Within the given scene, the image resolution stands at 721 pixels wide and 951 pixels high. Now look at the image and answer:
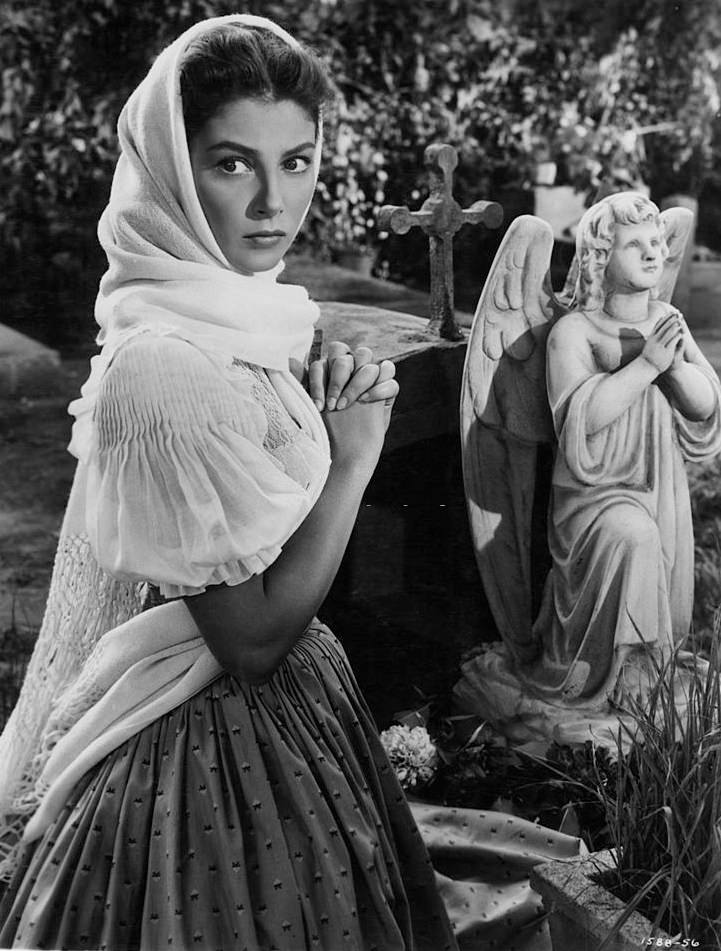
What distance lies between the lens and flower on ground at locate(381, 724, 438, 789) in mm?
2514

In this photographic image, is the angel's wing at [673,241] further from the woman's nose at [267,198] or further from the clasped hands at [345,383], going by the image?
the woman's nose at [267,198]

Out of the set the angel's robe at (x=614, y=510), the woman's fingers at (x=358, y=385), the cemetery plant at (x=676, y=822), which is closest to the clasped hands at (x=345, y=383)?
the woman's fingers at (x=358, y=385)

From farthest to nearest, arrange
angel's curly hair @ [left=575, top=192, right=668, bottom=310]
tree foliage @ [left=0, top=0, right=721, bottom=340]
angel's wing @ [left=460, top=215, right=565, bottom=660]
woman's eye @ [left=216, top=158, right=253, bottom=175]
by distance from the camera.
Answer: tree foliage @ [left=0, top=0, right=721, bottom=340] → angel's wing @ [left=460, top=215, right=565, bottom=660] → angel's curly hair @ [left=575, top=192, right=668, bottom=310] → woman's eye @ [left=216, top=158, right=253, bottom=175]

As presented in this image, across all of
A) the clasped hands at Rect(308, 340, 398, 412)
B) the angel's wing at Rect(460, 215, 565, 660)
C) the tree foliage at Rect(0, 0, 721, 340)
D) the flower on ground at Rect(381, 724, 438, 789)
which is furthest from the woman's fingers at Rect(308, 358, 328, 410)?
the tree foliage at Rect(0, 0, 721, 340)

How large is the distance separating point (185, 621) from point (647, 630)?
1.20m

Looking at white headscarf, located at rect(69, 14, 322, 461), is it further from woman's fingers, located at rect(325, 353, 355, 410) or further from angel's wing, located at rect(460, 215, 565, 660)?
angel's wing, located at rect(460, 215, 565, 660)

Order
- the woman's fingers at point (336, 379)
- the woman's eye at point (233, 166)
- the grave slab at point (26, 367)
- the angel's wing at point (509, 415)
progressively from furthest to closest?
the grave slab at point (26, 367) < the angel's wing at point (509, 415) < the woman's fingers at point (336, 379) < the woman's eye at point (233, 166)

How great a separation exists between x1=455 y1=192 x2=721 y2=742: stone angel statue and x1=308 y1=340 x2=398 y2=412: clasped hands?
85 cm

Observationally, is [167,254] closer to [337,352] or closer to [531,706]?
A: [337,352]

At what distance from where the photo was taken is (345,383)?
5.59ft

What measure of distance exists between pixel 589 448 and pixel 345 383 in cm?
94

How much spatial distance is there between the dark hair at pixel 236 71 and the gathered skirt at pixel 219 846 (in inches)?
27.7

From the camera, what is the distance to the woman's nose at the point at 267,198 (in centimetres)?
158

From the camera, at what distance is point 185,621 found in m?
1.60
